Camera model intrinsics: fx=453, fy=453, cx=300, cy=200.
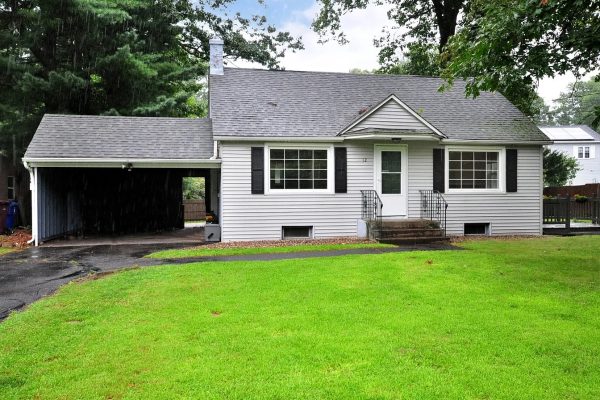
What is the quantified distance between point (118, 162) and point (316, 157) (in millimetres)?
5683

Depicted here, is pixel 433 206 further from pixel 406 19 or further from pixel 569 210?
pixel 406 19

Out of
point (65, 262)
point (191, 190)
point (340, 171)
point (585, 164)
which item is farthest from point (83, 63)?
point (585, 164)

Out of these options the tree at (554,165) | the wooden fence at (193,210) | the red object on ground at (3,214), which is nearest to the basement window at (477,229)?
the tree at (554,165)

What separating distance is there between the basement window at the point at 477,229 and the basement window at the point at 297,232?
17.2 ft

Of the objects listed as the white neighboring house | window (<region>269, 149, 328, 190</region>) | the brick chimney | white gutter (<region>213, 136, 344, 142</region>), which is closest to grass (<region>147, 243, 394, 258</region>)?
window (<region>269, 149, 328, 190</region>)

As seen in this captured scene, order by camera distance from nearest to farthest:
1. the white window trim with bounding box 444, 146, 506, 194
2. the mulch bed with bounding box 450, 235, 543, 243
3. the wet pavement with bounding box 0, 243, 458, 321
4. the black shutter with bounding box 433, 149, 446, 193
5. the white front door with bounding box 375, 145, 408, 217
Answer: the wet pavement with bounding box 0, 243, 458, 321 < the mulch bed with bounding box 450, 235, 543, 243 < the white front door with bounding box 375, 145, 408, 217 < the black shutter with bounding box 433, 149, 446, 193 < the white window trim with bounding box 444, 146, 506, 194

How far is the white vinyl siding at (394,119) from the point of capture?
44.4 ft

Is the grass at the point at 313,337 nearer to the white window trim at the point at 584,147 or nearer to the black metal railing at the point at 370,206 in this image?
the black metal railing at the point at 370,206

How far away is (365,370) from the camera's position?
3.78 m

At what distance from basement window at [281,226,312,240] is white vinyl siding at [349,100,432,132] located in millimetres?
3741

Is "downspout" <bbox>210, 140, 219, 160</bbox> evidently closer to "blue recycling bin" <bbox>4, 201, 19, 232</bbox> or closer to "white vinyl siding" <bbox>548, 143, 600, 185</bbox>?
"blue recycling bin" <bbox>4, 201, 19, 232</bbox>

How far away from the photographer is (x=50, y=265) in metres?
9.48

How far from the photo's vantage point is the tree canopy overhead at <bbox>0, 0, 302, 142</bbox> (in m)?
17.1

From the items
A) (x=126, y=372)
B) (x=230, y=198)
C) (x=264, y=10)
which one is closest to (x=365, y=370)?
(x=126, y=372)
